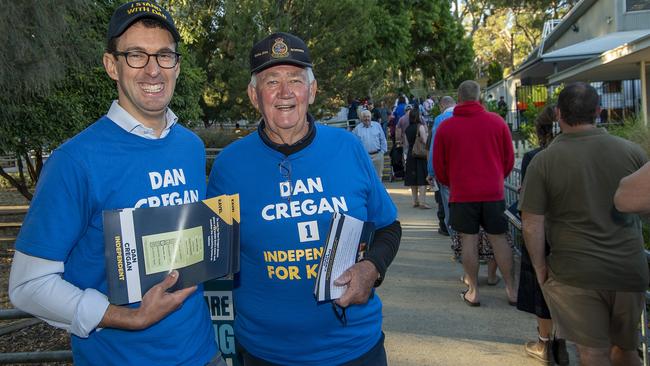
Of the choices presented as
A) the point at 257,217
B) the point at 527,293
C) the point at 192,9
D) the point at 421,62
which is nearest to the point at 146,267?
the point at 257,217

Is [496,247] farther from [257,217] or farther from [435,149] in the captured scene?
[257,217]

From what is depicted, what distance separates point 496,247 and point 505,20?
68507mm

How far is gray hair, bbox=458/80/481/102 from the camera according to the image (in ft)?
19.5

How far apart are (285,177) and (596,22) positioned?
24.7 meters

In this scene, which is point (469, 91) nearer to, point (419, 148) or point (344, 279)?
point (344, 279)

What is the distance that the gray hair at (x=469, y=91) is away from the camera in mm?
5957

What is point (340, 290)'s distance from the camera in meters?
2.44

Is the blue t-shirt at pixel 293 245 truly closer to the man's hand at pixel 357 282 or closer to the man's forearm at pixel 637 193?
the man's hand at pixel 357 282

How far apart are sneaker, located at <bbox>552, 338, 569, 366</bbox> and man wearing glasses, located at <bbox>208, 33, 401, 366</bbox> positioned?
2.44 metres

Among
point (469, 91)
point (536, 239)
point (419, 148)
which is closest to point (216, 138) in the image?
point (419, 148)

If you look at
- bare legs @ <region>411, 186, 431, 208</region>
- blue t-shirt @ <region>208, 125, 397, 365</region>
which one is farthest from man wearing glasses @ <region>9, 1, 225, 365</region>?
bare legs @ <region>411, 186, 431, 208</region>

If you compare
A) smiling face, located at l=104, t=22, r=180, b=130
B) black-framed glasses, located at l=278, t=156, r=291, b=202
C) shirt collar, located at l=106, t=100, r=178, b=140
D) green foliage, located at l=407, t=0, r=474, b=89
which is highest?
green foliage, located at l=407, t=0, r=474, b=89

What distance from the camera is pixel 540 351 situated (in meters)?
4.70

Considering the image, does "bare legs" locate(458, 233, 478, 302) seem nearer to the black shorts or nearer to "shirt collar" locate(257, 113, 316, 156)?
the black shorts
